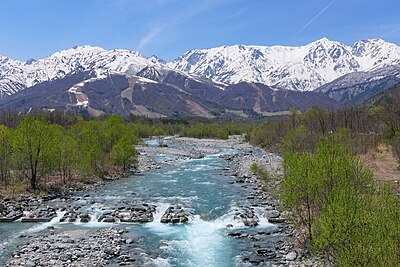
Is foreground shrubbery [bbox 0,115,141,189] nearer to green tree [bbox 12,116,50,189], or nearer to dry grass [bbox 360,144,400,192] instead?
green tree [bbox 12,116,50,189]

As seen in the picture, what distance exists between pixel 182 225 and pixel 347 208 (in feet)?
71.0

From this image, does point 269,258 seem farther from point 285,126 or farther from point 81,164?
point 285,126

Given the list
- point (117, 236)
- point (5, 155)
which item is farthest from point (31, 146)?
point (117, 236)

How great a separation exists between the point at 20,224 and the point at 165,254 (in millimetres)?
17272

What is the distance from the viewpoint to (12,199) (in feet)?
146

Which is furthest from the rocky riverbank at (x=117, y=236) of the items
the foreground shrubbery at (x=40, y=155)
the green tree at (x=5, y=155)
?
the green tree at (x=5, y=155)

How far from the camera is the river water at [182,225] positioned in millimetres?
28000

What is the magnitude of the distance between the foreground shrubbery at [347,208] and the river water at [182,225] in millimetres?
7607

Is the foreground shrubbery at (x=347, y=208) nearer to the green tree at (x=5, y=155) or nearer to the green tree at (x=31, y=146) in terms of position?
the green tree at (x=31, y=146)

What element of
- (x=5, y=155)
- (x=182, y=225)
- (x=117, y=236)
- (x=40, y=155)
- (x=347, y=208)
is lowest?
(x=182, y=225)

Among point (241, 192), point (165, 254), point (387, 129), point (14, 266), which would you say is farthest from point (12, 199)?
point (387, 129)

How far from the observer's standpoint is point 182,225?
36.2 m

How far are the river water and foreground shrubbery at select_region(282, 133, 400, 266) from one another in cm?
761

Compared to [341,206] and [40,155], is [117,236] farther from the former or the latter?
[40,155]
